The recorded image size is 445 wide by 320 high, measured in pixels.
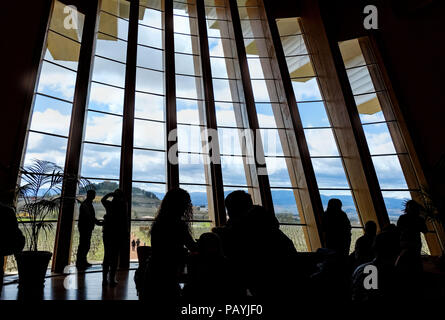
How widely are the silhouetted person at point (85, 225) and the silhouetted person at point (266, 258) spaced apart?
3587 millimetres

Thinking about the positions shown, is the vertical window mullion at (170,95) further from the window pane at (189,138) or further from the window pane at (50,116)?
the window pane at (50,116)

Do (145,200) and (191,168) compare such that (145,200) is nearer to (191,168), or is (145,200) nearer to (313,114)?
(191,168)

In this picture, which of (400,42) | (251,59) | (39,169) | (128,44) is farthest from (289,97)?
(39,169)

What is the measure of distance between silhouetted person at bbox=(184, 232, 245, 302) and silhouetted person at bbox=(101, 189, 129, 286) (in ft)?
7.24

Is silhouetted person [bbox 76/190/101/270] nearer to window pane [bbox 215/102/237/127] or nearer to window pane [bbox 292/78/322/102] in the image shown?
window pane [bbox 215/102/237/127]

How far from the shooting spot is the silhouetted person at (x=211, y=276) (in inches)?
69.7

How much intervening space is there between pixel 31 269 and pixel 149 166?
11.8ft

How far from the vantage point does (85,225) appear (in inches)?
186

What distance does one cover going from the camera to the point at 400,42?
24.1 ft

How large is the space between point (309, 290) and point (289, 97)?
6.77m

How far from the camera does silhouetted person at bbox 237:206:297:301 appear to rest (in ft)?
5.40

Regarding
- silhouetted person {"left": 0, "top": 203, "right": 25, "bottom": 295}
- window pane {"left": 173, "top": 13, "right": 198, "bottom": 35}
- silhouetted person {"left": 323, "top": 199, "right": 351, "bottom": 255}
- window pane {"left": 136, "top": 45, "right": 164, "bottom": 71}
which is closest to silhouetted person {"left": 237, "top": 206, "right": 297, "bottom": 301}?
silhouetted person {"left": 323, "top": 199, "right": 351, "bottom": 255}

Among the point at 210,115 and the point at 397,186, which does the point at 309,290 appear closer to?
the point at 210,115
